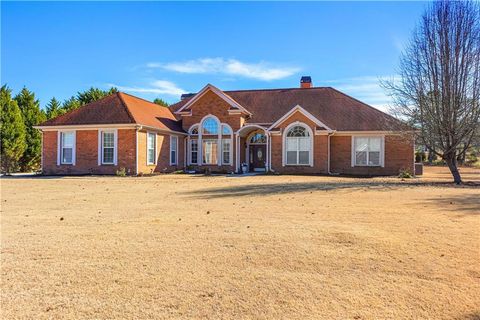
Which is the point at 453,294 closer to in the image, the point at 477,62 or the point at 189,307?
the point at 189,307

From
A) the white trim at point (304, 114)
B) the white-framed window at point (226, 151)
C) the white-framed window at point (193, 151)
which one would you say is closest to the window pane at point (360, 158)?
the white trim at point (304, 114)

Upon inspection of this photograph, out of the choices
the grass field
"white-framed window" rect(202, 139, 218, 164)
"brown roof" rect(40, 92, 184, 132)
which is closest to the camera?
the grass field

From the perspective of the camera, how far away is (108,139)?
2647 cm

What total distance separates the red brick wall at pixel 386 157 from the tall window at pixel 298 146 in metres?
2.05

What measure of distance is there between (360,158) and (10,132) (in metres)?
25.7

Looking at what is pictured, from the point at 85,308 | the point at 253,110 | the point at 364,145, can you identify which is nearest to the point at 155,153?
the point at 253,110

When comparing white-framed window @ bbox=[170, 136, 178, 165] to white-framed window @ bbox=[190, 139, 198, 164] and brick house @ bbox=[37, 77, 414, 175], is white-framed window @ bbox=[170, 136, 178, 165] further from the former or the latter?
white-framed window @ bbox=[190, 139, 198, 164]

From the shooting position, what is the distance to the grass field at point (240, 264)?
13.5ft

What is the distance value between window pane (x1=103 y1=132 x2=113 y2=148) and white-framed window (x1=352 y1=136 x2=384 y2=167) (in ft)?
55.7

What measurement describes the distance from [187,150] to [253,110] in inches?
251

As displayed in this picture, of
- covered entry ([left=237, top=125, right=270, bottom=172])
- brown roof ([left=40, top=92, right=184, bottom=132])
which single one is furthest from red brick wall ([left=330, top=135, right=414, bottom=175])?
brown roof ([left=40, top=92, right=184, bottom=132])

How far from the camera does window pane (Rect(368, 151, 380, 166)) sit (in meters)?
28.2

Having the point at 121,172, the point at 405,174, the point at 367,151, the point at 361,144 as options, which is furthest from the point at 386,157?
the point at 121,172

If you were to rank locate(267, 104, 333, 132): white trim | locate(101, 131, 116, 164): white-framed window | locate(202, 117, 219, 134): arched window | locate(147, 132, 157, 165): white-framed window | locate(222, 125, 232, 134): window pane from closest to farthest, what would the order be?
locate(101, 131, 116, 164): white-framed window < locate(147, 132, 157, 165): white-framed window < locate(267, 104, 333, 132): white trim < locate(222, 125, 232, 134): window pane < locate(202, 117, 219, 134): arched window
